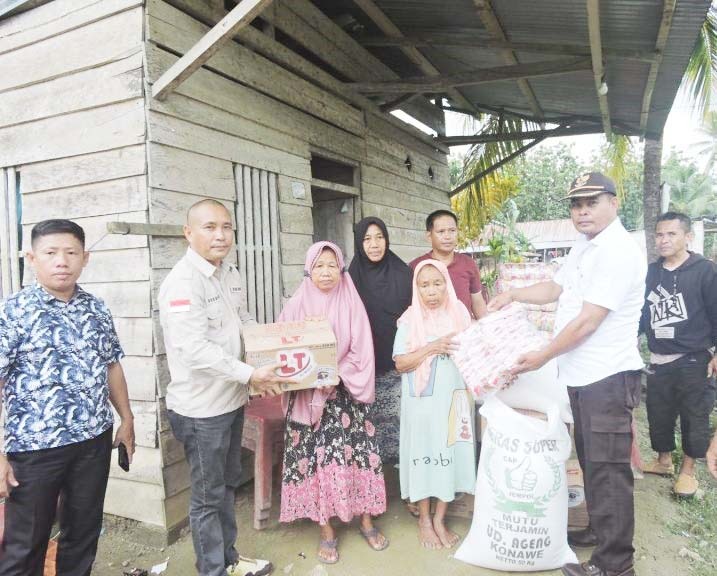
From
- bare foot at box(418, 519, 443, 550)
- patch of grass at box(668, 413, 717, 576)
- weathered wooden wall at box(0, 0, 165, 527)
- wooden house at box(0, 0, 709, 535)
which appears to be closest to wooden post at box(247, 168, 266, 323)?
wooden house at box(0, 0, 709, 535)

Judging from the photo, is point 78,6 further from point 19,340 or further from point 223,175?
point 19,340

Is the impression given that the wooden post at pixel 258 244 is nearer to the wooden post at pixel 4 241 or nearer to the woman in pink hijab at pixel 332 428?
the woman in pink hijab at pixel 332 428

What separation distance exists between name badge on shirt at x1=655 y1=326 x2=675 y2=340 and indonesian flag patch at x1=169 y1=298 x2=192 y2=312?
124 inches

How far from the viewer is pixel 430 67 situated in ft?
17.8

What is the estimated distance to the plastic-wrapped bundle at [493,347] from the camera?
229 cm

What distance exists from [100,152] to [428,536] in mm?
2886

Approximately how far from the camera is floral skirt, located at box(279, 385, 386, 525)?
101 inches

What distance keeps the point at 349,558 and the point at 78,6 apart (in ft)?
11.7

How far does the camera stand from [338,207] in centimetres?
498

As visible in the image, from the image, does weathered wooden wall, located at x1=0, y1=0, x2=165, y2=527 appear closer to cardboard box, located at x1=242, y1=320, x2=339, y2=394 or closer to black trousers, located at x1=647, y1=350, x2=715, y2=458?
cardboard box, located at x1=242, y1=320, x2=339, y2=394

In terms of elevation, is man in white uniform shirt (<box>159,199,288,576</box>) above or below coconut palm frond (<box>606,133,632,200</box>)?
below

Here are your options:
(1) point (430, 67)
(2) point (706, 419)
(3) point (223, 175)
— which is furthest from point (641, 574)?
(1) point (430, 67)

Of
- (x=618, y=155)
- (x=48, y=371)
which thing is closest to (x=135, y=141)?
(x=48, y=371)

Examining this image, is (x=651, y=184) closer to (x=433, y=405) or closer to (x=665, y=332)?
(x=665, y=332)
